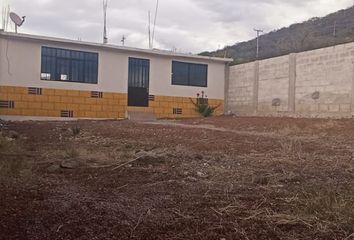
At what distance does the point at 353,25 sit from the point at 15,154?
5426 cm

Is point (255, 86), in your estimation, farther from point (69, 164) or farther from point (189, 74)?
point (69, 164)

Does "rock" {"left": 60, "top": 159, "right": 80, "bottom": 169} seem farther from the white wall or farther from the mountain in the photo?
Result: the mountain

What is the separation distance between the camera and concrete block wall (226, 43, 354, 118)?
768 inches

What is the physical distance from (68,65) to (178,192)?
67.7 feet

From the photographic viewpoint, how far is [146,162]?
8.63 m

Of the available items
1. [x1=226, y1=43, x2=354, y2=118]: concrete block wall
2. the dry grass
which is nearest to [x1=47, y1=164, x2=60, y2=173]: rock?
the dry grass

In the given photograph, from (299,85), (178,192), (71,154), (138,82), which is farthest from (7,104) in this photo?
(178,192)

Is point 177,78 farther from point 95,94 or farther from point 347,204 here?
point 347,204

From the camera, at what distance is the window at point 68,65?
24906 mm

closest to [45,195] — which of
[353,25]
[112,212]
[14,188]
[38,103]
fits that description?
[14,188]

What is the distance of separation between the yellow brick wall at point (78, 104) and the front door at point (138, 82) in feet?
1.12

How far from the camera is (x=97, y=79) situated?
86.2 ft

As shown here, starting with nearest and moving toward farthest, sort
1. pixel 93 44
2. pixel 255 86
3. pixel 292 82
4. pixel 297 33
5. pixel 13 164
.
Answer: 1. pixel 13 164
2. pixel 292 82
3. pixel 255 86
4. pixel 93 44
5. pixel 297 33

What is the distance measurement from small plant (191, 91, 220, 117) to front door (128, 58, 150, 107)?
321 centimetres
